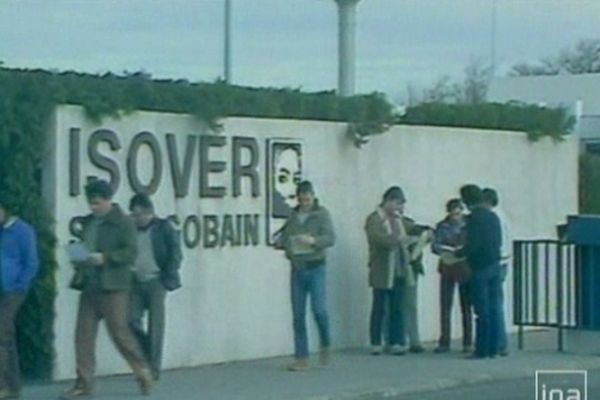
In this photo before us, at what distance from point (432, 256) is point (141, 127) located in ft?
17.7

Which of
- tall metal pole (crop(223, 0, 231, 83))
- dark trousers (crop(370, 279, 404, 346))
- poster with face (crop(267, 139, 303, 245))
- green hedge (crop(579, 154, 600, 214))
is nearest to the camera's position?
poster with face (crop(267, 139, 303, 245))

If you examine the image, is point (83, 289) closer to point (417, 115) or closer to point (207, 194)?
point (207, 194)

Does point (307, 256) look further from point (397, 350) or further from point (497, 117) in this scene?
point (497, 117)

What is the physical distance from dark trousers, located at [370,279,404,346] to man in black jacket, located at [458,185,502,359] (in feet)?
2.77

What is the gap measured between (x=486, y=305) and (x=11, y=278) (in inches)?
247

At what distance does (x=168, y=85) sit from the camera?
19.5 meters

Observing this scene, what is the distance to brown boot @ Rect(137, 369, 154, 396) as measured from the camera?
1697 cm

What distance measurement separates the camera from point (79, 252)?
1658 centimetres

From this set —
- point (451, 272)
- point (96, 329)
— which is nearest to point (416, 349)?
point (451, 272)

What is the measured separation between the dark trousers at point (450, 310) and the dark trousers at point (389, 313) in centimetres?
51

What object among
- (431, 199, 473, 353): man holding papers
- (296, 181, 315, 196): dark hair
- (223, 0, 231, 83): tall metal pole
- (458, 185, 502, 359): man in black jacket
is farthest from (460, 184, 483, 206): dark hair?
(223, 0, 231, 83): tall metal pole

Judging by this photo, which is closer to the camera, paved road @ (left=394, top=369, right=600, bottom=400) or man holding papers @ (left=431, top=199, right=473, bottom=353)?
paved road @ (left=394, top=369, right=600, bottom=400)

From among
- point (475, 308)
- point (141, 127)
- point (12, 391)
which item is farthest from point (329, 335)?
point (12, 391)

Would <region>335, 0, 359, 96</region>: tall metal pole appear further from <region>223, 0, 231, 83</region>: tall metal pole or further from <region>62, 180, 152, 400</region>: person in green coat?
<region>62, 180, 152, 400</region>: person in green coat
